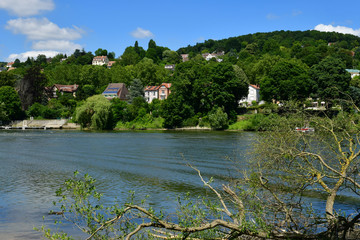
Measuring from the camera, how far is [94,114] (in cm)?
7031

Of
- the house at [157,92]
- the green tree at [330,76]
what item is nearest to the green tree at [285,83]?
the green tree at [330,76]

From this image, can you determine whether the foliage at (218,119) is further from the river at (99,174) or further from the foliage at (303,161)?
the foliage at (303,161)

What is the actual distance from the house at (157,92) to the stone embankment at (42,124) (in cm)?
2362

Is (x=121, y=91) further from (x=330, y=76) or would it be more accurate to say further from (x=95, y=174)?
(x=95, y=174)

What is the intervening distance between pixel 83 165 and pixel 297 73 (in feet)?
170

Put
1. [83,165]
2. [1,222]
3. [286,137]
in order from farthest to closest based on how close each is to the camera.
→ [83,165], [1,222], [286,137]

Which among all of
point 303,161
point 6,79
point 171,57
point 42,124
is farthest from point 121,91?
point 303,161

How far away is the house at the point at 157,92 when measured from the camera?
98000mm

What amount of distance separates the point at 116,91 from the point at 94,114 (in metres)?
34.6

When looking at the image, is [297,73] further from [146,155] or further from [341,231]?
[341,231]

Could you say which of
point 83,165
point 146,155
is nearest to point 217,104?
point 146,155

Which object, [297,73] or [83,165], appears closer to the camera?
[83,165]

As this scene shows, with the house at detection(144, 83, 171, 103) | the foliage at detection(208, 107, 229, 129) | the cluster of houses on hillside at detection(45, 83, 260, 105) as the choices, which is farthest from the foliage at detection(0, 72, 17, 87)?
the foliage at detection(208, 107, 229, 129)

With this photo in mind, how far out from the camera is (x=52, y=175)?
22609 mm
